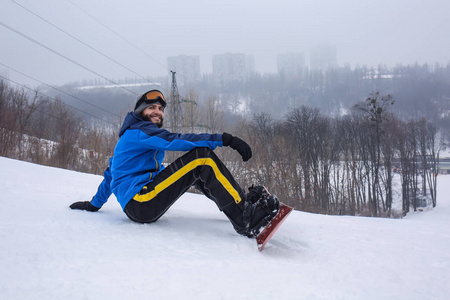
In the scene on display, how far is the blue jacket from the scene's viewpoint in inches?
77.7

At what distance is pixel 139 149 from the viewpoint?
7.08ft

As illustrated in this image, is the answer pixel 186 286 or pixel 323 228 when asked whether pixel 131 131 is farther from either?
pixel 323 228

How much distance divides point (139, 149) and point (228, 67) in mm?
105744

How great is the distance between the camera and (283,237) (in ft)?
7.37

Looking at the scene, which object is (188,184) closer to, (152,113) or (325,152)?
(152,113)

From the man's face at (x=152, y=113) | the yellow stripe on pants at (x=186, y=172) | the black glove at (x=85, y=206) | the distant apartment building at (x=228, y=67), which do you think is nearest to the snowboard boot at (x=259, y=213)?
the yellow stripe on pants at (x=186, y=172)

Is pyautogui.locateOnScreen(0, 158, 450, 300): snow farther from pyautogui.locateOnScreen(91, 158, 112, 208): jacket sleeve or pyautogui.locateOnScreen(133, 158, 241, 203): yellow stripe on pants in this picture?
pyautogui.locateOnScreen(133, 158, 241, 203): yellow stripe on pants

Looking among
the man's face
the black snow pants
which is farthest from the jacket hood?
the black snow pants

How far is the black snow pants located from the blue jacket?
0.07 metres

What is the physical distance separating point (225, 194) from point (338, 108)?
265 ft

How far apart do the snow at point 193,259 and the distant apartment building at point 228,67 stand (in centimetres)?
10091

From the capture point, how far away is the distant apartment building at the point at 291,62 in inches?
4896

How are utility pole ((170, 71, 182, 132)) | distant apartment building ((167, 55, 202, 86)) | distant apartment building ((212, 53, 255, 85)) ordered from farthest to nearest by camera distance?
distant apartment building ((212, 53, 255, 85)) → distant apartment building ((167, 55, 202, 86)) → utility pole ((170, 71, 182, 132))

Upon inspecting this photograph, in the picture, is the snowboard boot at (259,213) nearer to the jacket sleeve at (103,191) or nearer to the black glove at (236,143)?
the black glove at (236,143)
